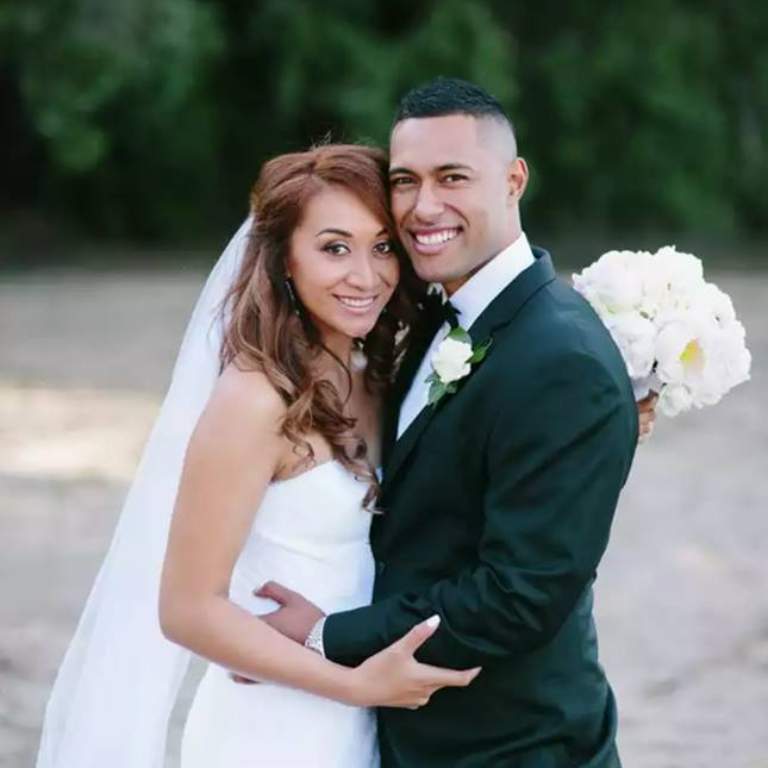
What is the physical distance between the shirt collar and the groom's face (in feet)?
0.05

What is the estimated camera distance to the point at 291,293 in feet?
9.00

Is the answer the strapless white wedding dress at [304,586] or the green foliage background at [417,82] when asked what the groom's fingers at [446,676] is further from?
the green foliage background at [417,82]

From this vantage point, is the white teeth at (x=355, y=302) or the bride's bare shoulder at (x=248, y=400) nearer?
the bride's bare shoulder at (x=248, y=400)

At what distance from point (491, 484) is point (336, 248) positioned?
0.55m

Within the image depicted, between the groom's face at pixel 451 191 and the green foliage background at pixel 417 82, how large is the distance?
1804cm

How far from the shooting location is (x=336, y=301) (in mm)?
2736

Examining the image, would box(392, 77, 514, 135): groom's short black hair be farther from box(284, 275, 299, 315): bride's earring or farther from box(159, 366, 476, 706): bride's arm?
box(159, 366, 476, 706): bride's arm

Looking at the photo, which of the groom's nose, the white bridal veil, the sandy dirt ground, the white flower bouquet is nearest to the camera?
the groom's nose

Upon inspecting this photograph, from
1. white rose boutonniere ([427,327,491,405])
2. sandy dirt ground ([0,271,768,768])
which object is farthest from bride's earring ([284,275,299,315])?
sandy dirt ground ([0,271,768,768])

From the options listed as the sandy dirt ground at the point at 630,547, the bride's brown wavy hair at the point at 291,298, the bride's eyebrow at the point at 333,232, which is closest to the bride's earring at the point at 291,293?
the bride's brown wavy hair at the point at 291,298

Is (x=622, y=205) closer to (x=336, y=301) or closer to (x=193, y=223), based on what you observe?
(x=193, y=223)

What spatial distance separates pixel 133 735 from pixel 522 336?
1.12 m

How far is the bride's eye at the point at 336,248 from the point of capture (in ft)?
8.89

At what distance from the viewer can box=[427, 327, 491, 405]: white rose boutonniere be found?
8.16 feet
